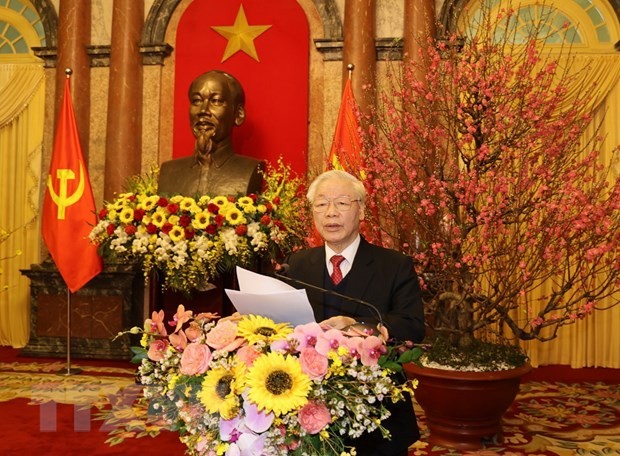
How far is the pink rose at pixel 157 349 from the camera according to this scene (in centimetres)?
153

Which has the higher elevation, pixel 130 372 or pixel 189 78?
pixel 189 78

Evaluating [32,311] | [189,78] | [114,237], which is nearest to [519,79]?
[114,237]

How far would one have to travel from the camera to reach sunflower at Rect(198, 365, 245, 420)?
4.40ft

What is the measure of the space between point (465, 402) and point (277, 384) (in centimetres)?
258

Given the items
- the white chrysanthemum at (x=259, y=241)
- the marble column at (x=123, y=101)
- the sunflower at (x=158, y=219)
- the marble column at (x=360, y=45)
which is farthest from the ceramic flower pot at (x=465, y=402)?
the marble column at (x=123, y=101)

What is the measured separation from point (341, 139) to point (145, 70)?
2.46 m

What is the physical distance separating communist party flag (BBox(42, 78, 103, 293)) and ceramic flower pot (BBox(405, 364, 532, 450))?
3.05 m

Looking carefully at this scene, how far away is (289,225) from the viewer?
5219 mm

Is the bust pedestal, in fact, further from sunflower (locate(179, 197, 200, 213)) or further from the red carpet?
sunflower (locate(179, 197, 200, 213))

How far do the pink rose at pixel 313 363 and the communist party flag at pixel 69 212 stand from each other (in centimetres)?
457

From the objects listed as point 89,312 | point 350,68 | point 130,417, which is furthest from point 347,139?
point 89,312

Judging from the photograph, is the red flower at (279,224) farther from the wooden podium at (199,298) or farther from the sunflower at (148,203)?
the sunflower at (148,203)

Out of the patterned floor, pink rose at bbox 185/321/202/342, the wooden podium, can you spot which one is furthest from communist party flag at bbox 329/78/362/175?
pink rose at bbox 185/321/202/342

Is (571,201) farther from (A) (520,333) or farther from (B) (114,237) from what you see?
(B) (114,237)
